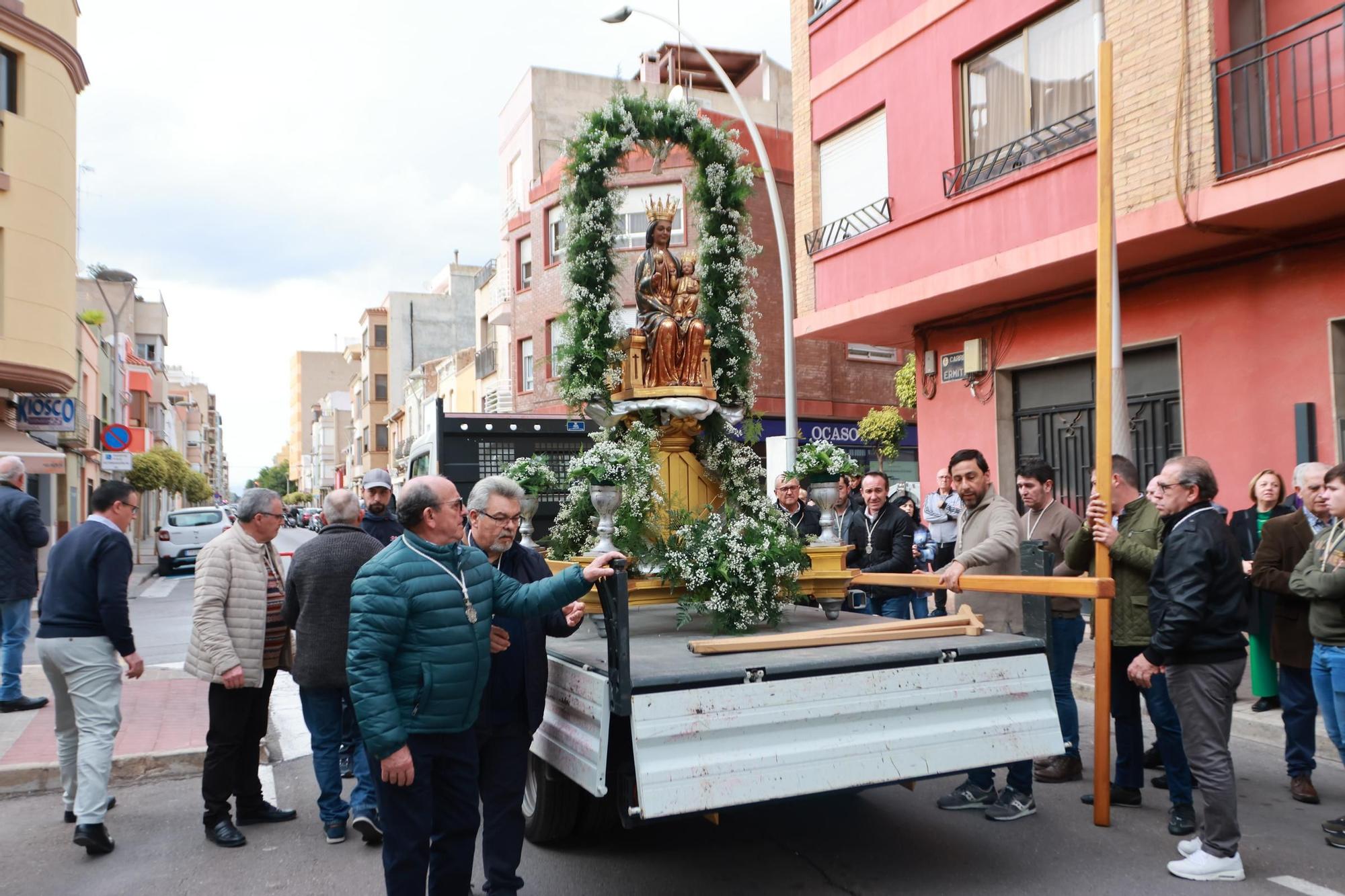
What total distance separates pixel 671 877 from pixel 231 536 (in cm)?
293

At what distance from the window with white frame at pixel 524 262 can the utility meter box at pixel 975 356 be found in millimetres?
22619

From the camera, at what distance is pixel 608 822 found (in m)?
5.21

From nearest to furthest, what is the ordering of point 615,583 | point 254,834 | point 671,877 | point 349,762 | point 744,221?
point 615,583 < point 671,877 < point 254,834 < point 349,762 < point 744,221

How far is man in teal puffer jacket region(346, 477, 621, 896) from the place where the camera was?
3.70 m

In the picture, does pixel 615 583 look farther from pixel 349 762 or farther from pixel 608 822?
pixel 349 762

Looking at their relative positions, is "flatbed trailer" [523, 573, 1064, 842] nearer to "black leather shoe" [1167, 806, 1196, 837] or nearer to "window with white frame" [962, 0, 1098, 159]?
"black leather shoe" [1167, 806, 1196, 837]

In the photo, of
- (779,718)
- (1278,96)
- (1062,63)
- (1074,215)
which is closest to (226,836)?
(779,718)

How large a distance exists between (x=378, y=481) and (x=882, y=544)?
4.01 m

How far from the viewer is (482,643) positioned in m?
3.94

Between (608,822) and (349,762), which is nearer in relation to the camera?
(608,822)

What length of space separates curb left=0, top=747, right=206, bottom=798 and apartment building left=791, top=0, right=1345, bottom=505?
9067 millimetres

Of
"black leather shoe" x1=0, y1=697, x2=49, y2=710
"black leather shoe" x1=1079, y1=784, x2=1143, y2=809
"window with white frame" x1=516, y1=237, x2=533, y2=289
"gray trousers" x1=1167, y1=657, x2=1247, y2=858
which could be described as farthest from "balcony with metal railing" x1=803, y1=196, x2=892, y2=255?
"window with white frame" x1=516, y1=237, x2=533, y2=289

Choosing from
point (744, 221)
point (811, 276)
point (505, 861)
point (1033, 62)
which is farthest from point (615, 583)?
point (811, 276)

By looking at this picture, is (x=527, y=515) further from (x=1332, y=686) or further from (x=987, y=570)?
(x=1332, y=686)
